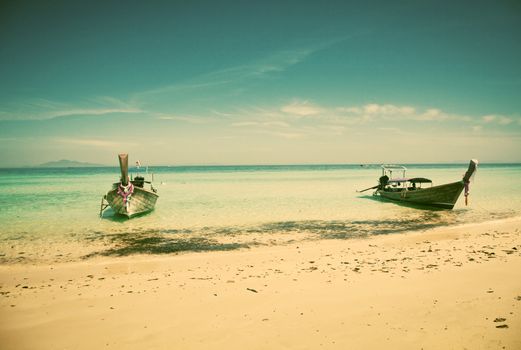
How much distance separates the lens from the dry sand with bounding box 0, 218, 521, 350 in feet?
18.6

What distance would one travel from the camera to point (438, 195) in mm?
23656

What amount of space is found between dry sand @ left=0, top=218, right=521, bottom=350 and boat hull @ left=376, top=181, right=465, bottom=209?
1213cm

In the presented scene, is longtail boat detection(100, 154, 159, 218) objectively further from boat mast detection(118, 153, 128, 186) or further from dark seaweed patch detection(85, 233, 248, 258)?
dark seaweed patch detection(85, 233, 248, 258)

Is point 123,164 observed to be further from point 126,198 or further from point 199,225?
point 199,225

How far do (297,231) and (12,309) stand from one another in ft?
39.4

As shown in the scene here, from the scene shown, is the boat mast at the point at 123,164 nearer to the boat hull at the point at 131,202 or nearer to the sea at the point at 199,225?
the boat hull at the point at 131,202

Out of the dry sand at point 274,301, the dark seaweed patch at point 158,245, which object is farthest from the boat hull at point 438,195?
the dark seaweed patch at point 158,245

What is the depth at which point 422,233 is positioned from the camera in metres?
15.8

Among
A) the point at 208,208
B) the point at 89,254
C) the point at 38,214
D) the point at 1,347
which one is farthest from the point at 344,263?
the point at 38,214

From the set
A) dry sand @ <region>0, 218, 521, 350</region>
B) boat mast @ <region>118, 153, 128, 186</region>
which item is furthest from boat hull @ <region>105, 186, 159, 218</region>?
dry sand @ <region>0, 218, 521, 350</region>

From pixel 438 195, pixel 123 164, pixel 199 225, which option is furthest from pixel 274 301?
pixel 438 195

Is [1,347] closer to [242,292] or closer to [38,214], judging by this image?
[242,292]

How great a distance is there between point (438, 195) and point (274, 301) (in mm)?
20574

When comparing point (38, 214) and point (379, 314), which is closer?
point (379, 314)
